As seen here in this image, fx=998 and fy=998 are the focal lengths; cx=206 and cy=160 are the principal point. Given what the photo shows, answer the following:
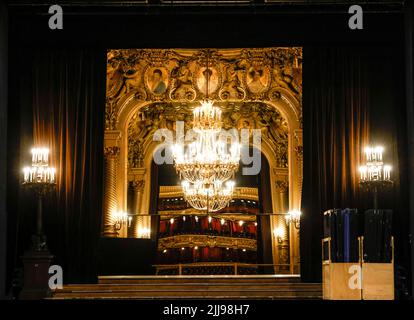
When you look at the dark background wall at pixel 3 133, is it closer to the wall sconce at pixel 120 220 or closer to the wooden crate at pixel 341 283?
the wall sconce at pixel 120 220

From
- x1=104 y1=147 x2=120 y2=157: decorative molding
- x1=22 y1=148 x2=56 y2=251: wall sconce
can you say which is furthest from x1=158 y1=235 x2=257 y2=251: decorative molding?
x1=22 y1=148 x2=56 y2=251: wall sconce

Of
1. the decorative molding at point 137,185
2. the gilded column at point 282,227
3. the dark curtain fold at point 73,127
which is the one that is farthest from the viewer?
the decorative molding at point 137,185

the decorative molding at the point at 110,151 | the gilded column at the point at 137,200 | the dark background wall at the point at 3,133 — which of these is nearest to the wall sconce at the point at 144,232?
the gilded column at the point at 137,200

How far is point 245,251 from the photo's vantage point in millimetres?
20641

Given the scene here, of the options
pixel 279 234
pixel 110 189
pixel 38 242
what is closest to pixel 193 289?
pixel 38 242

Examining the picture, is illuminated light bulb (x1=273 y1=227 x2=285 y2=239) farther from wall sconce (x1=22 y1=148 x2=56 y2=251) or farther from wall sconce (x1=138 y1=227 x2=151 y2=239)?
wall sconce (x1=22 y1=148 x2=56 y2=251)

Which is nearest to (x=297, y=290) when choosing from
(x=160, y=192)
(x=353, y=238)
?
(x=353, y=238)

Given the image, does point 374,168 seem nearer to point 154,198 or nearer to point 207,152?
point 207,152

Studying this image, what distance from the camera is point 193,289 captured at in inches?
538

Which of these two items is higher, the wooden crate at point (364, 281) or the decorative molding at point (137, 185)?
the decorative molding at point (137, 185)

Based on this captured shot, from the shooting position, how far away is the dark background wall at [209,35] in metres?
14.6

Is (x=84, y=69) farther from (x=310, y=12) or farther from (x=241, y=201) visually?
(x=241, y=201)

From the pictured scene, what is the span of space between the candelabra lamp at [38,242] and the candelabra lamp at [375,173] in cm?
446
